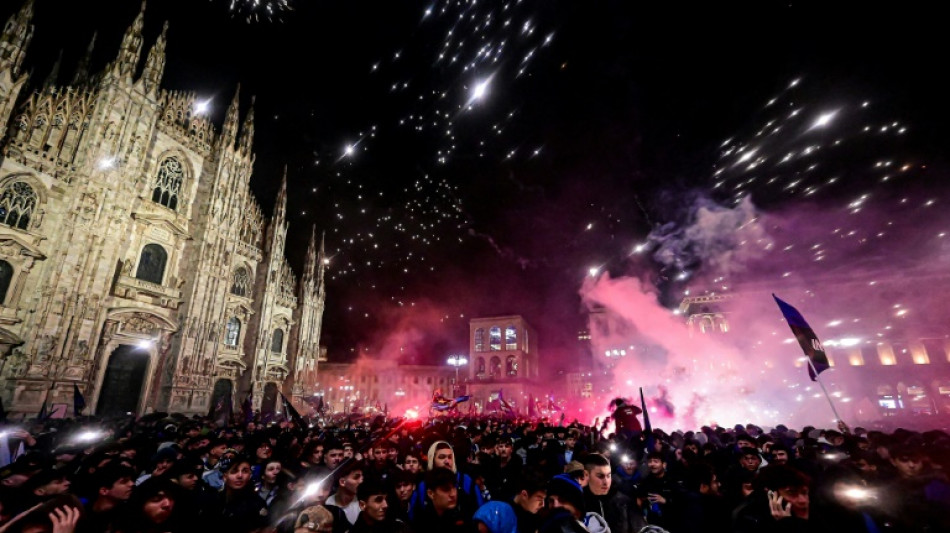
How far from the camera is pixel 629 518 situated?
181 inches

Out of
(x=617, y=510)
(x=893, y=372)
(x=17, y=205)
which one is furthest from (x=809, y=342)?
(x=893, y=372)

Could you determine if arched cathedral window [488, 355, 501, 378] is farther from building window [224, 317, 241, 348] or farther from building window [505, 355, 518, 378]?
building window [224, 317, 241, 348]

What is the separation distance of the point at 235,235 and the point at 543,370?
63.9 m

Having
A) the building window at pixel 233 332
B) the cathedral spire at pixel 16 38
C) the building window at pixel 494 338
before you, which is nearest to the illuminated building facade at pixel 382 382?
the building window at pixel 494 338

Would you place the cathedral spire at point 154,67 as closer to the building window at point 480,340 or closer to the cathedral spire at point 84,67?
the cathedral spire at point 84,67

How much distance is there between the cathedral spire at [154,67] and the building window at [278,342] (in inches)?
752

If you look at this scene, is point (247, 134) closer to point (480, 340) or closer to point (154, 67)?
point (154, 67)

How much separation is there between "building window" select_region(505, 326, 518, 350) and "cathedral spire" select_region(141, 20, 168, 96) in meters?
50.5

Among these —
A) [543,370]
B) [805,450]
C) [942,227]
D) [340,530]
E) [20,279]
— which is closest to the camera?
[340,530]

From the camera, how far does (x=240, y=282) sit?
29.9 metres

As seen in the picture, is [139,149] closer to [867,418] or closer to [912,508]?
[912,508]

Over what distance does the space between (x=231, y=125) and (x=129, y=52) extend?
6.91 metres

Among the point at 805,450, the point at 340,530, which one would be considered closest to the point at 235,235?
the point at 340,530

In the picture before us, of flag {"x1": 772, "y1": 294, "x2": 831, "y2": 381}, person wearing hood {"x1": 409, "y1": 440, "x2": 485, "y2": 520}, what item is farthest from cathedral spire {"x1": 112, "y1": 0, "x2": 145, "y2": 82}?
flag {"x1": 772, "y1": 294, "x2": 831, "y2": 381}
